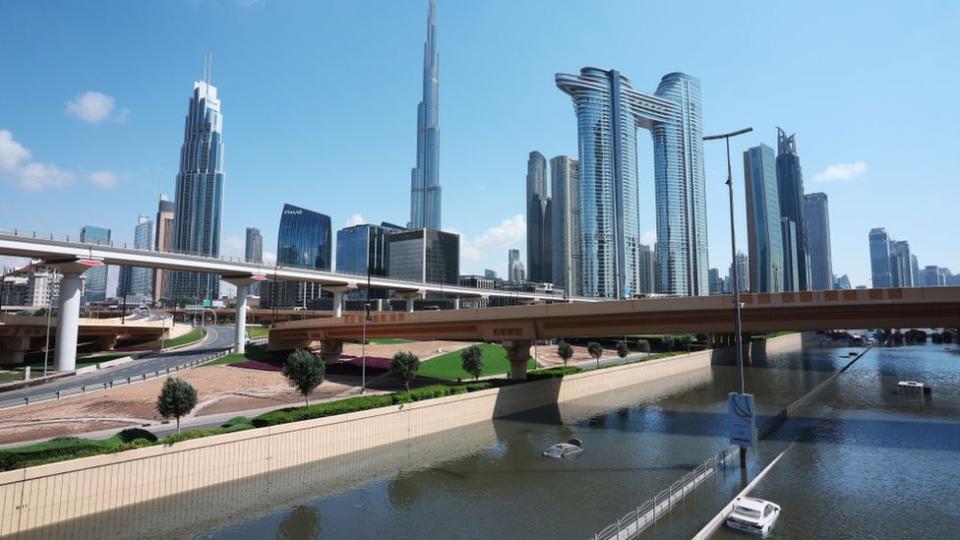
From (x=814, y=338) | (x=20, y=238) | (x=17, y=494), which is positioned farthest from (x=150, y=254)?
(x=814, y=338)

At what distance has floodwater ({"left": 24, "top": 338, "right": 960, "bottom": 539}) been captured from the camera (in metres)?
21.6

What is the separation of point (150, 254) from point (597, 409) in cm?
5720

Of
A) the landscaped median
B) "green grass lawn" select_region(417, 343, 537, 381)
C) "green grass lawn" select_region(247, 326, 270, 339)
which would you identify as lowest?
"green grass lawn" select_region(417, 343, 537, 381)

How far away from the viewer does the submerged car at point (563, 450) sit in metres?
32.9

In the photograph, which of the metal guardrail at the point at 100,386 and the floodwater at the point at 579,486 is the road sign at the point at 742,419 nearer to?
the floodwater at the point at 579,486

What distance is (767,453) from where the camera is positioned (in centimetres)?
3281

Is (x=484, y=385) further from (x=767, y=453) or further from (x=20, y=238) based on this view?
(x=20, y=238)

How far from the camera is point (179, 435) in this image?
26.6 meters

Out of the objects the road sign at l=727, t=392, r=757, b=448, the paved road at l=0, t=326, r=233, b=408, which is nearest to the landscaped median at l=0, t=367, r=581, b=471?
the road sign at l=727, t=392, r=757, b=448

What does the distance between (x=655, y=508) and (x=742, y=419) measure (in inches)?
312

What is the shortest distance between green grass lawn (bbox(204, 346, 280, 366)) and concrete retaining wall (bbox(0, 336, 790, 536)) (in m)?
37.5

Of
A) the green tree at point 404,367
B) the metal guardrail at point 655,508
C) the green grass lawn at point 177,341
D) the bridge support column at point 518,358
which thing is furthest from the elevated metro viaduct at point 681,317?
the green grass lawn at point 177,341

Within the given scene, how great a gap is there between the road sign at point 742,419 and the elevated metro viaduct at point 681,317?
45.1 feet

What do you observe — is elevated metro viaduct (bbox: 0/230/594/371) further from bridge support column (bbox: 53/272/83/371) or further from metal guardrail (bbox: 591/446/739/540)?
metal guardrail (bbox: 591/446/739/540)
